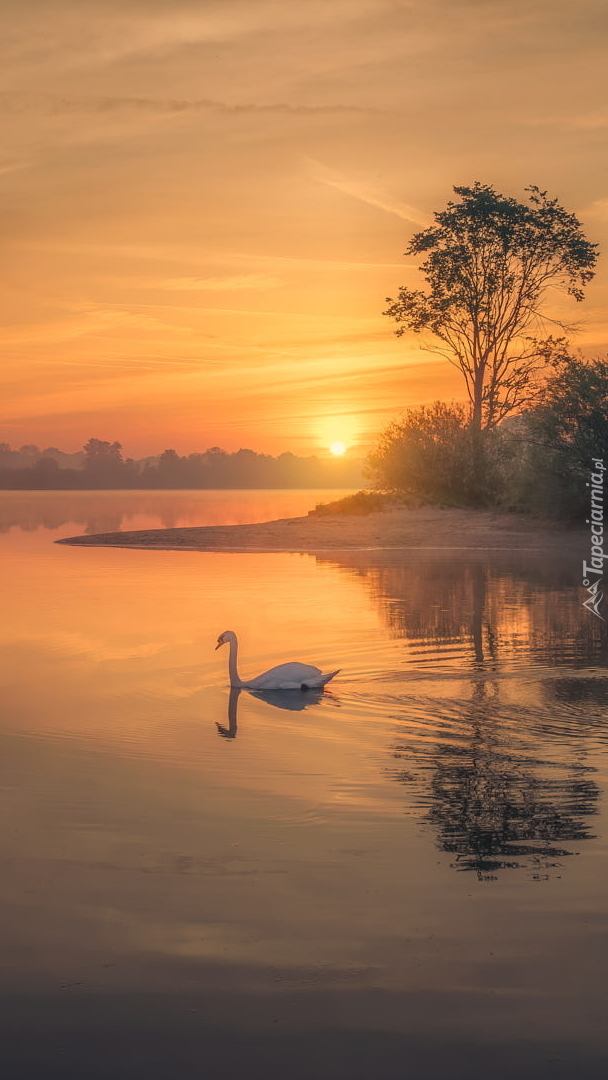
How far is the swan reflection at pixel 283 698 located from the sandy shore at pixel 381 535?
2539cm

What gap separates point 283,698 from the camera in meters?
12.7

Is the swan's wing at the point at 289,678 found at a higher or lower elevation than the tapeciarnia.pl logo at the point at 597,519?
lower

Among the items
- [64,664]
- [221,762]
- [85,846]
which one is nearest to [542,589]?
[64,664]

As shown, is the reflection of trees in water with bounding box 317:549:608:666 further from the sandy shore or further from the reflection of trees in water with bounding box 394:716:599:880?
the reflection of trees in water with bounding box 394:716:599:880

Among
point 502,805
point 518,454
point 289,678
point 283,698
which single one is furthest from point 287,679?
point 518,454

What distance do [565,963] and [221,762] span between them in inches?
179

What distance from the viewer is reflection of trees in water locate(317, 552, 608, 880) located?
737 cm

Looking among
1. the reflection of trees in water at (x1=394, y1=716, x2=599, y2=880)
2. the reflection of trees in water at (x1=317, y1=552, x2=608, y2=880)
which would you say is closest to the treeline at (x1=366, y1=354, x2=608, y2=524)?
the reflection of trees in water at (x1=317, y1=552, x2=608, y2=880)

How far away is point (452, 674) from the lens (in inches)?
535

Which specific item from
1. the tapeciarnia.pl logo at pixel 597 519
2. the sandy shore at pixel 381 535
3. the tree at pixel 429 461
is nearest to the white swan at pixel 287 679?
the tapeciarnia.pl logo at pixel 597 519

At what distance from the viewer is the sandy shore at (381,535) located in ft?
129

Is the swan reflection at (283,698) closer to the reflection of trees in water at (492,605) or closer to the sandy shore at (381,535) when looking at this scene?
the reflection of trees in water at (492,605)

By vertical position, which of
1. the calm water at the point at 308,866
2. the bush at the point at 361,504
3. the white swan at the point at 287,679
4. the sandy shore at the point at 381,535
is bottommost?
the calm water at the point at 308,866

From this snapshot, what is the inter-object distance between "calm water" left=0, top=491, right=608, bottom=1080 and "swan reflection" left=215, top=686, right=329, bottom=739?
0.08m
